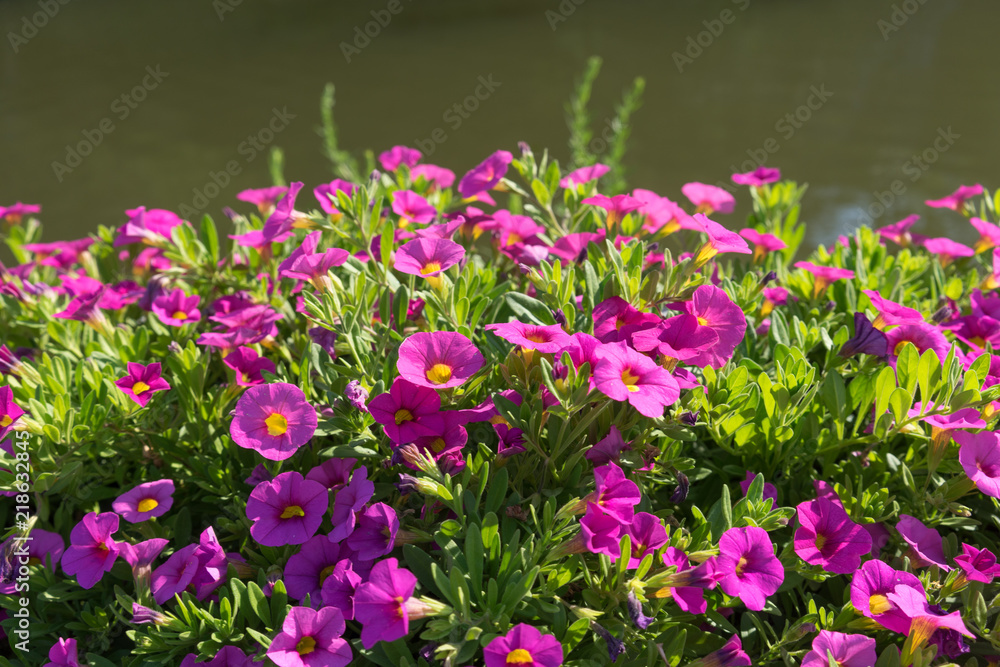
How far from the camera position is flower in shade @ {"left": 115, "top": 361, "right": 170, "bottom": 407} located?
1.30 meters

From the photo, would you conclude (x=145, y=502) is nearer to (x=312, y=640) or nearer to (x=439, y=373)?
(x=312, y=640)

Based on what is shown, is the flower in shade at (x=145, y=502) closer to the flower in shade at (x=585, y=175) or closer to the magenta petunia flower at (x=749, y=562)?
the magenta petunia flower at (x=749, y=562)

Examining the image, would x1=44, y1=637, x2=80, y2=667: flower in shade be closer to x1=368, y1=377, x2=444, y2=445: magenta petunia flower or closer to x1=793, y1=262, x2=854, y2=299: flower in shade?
x1=368, y1=377, x2=444, y2=445: magenta petunia flower

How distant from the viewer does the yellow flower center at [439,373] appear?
42.6 inches

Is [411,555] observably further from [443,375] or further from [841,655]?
[841,655]

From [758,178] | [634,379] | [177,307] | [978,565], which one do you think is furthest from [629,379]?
[758,178]

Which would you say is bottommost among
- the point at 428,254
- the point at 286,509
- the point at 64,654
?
the point at 64,654

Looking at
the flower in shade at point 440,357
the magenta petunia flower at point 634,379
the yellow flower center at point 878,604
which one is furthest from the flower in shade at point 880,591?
the flower in shade at point 440,357

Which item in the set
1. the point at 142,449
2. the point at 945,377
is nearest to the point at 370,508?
the point at 142,449

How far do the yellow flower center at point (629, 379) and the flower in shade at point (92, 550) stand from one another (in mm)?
797

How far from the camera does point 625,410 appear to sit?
1132 millimetres

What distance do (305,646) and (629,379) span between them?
55cm

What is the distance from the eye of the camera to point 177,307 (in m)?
1.62

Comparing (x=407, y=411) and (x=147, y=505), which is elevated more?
(x=407, y=411)
